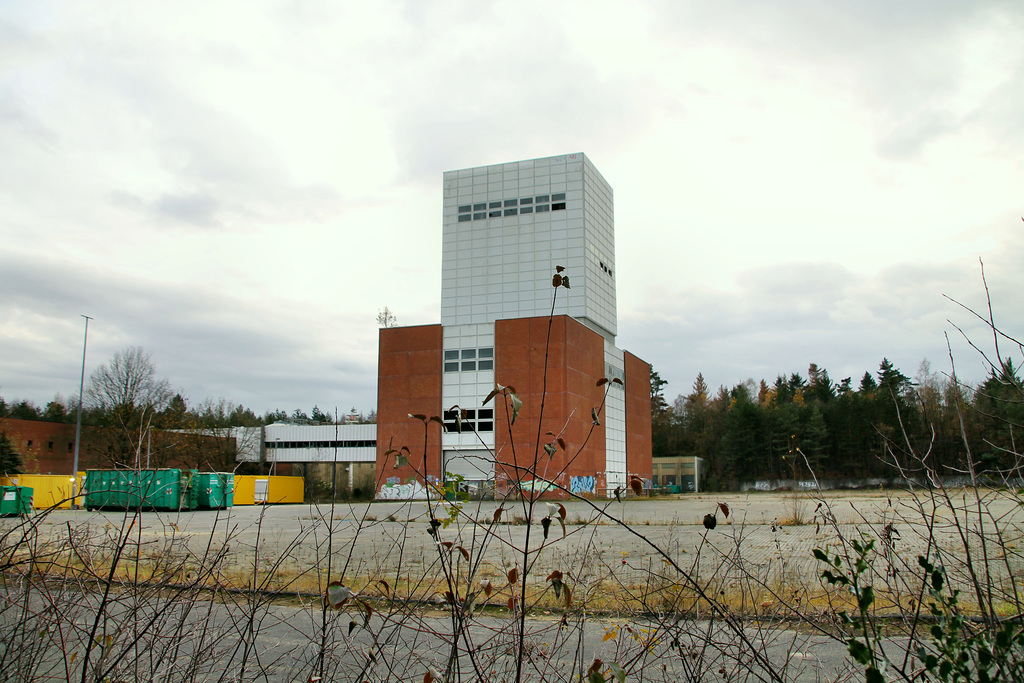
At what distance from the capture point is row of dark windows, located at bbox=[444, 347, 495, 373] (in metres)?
53.5

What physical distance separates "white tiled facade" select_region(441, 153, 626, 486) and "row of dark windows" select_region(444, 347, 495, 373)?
203cm

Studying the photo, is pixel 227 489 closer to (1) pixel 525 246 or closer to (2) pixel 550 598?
(2) pixel 550 598

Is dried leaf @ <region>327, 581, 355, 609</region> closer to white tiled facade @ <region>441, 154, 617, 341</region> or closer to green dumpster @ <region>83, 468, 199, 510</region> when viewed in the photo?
green dumpster @ <region>83, 468, 199, 510</region>

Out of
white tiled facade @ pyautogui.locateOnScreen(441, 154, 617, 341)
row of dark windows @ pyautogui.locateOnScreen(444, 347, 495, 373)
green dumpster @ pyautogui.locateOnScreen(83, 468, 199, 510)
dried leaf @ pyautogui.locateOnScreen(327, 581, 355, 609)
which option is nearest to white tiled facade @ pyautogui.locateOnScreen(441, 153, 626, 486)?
white tiled facade @ pyautogui.locateOnScreen(441, 154, 617, 341)

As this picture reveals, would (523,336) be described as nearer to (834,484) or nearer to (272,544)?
(272,544)

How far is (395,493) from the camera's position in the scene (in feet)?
168

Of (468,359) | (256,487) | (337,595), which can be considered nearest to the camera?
(337,595)

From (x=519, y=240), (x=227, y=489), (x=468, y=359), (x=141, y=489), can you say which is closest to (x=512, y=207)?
(x=519, y=240)

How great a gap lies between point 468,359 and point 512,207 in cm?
1402

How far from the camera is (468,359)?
53938mm

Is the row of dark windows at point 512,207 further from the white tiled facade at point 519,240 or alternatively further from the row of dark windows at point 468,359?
the row of dark windows at point 468,359

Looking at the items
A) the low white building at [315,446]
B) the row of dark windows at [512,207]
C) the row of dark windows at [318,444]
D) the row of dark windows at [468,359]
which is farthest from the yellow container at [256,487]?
the row of dark windows at [512,207]

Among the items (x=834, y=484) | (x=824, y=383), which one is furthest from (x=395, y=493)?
(x=824, y=383)

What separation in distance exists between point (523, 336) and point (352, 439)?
2425cm
